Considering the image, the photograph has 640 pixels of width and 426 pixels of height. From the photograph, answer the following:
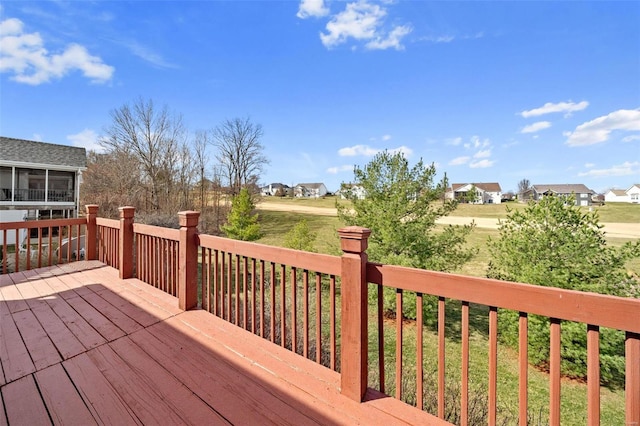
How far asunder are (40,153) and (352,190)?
18.0 meters

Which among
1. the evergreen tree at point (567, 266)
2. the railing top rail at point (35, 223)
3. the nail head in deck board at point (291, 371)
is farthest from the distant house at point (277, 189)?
the nail head in deck board at point (291, 371)

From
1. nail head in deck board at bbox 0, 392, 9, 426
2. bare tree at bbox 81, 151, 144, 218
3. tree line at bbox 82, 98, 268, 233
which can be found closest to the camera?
nail head in deck board at bbox 0, 392, 9, 426

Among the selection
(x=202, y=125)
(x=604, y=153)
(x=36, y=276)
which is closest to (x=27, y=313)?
(x=36, y=276)

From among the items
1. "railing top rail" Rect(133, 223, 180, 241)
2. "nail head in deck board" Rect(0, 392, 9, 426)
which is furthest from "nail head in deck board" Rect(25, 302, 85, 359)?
"railing top rail" Rect(133, 223, 180, 241)

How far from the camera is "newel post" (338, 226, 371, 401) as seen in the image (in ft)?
5.63

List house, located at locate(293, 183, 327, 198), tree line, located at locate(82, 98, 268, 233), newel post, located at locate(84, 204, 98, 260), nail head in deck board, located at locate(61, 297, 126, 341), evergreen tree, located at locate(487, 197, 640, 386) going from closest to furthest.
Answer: nail head in deck board, located at locate(61, 297, 126, 341) < evergreen tree, located at locate(487, 197, 640, 386) < newel post, located at locate(84, 204, 98, 260) < tree line, located at locate(82, 98, 268, 233) < house, located at locate(293, 183, 327, 198)

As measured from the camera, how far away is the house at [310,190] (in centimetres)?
6900

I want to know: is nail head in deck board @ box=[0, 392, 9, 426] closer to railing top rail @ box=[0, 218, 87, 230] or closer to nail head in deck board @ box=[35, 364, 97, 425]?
nail head in deck board @ box=[35, 364, 97, 425]

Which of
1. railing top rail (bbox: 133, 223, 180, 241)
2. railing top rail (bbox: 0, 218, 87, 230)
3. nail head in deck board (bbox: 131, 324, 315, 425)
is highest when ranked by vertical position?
railing top rail (bbox: 0, 218, 87, 230)

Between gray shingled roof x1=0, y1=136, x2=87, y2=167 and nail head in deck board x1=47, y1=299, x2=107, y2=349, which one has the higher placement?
gray shingled roof x1=0, y1=136, x2=87, y2=167

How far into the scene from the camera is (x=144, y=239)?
3.92 m

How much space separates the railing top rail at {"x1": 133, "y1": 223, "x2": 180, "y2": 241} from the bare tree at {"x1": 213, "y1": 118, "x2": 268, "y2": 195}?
61.9 feet

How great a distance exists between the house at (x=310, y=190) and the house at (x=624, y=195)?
179ft

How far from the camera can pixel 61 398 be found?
176 cm
